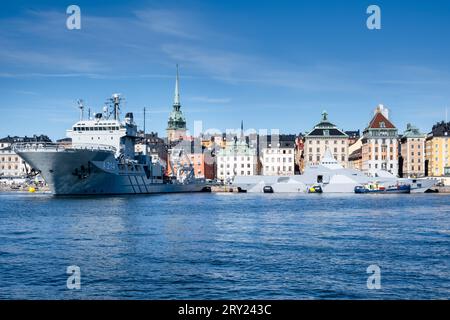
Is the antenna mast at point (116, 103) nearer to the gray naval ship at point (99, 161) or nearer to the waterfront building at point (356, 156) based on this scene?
the gray naval ship at point (99, 161)

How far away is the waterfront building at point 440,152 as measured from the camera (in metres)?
126

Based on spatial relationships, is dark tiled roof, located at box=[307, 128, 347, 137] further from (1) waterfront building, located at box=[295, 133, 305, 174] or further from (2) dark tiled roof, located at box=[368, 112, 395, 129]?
(1) waterfront building, located at box=[295, 133, 305, 174]

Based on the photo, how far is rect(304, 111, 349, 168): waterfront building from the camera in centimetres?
13688

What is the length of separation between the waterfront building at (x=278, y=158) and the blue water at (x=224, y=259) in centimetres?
10431

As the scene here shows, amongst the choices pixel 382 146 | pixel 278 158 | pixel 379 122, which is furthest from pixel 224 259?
pixel 278 158

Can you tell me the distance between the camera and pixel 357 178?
10388 centimetres

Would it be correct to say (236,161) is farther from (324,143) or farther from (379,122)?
(379,122)

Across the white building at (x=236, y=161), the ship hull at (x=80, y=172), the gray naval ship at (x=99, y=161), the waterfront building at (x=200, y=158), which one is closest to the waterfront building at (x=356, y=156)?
the white building at (x=236, y=161)

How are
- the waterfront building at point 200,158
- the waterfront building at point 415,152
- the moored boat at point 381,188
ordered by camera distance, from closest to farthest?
1. the moored boat at point 381,188
2. the waterfront building at point 415,152
3. the waterfront building at point 200,158

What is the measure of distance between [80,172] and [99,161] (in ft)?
10.5

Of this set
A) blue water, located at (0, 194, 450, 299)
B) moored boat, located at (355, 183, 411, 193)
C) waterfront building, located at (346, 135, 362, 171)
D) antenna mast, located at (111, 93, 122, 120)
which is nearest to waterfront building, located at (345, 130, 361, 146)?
waterfront building, located at (346, 135, 362, 171)
